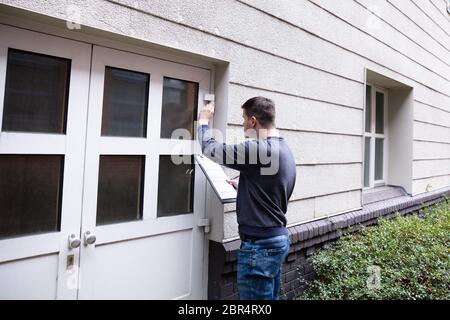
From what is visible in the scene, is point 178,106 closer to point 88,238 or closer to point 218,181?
point 218,181

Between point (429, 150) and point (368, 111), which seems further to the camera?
point (429, 150)

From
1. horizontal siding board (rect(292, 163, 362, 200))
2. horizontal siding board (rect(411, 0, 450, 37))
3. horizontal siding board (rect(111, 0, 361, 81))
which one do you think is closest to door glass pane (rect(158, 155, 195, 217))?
horizontal siding board (rect(111, 0, 361, 81))

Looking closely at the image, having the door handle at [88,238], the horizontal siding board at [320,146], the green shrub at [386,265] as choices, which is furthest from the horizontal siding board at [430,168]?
the door handle at [88,238]

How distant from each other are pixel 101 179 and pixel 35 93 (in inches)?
25.1

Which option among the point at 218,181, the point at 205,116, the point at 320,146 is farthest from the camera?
the point at 320,146

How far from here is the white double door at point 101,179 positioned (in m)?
1.90

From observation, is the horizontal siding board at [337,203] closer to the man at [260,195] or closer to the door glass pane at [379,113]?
the man at [260,195]

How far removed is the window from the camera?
5.32m

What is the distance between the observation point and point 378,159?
568 cm

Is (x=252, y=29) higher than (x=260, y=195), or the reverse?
(x=252, y=29)

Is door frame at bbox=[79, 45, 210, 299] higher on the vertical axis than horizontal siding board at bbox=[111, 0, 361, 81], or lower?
lower

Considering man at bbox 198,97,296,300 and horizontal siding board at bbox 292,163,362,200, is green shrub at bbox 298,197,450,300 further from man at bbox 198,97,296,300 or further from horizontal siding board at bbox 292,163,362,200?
man at bbox 198,97,296,300

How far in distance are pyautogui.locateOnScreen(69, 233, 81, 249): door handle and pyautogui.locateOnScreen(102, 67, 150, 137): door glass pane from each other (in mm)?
659

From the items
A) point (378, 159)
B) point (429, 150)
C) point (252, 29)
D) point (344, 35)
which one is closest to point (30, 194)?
point (252, 29)
